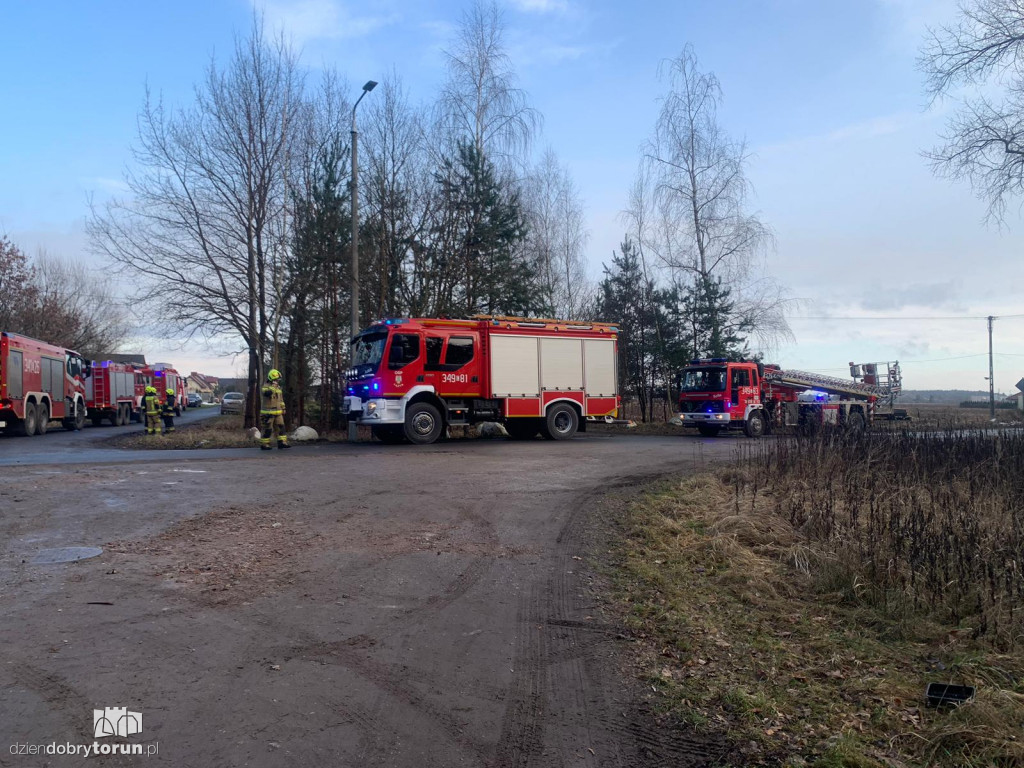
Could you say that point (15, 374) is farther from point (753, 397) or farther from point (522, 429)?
point (753, 397)

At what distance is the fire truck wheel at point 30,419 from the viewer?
23.3 metres

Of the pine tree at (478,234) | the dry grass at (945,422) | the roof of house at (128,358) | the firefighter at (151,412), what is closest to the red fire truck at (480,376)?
the pine tree at (478,234)

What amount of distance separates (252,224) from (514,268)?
9.34 m

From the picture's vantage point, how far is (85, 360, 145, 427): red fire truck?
3183 centimetres

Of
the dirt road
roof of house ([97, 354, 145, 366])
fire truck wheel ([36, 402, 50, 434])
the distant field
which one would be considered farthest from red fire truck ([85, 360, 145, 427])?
the distant field

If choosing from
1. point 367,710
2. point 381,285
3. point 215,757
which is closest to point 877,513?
point 367,710

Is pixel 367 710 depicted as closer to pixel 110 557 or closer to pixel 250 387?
pixel 110 557

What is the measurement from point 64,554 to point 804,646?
6353mm

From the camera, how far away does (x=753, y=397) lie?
25047 millimetres

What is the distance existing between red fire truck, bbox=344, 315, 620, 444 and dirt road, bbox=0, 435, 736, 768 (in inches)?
336

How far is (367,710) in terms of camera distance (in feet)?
12.3

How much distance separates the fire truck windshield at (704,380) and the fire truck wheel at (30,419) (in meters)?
22.1

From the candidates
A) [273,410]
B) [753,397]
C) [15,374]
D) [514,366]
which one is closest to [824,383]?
[753,397]

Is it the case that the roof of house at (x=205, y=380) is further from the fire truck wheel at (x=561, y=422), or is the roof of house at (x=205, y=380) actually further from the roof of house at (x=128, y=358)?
the fire truck wheel at (x=561, y=422)
